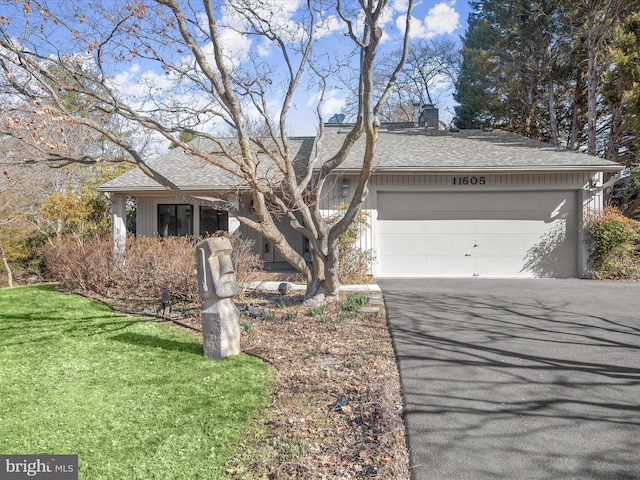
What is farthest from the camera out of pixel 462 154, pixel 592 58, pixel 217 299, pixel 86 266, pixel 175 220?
pixel 592 58

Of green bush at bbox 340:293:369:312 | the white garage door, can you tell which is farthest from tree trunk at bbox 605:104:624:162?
green bush at bbox 340:293:369:312

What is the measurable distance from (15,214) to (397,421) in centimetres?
1441

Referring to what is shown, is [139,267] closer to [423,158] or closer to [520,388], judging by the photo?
[520,388]

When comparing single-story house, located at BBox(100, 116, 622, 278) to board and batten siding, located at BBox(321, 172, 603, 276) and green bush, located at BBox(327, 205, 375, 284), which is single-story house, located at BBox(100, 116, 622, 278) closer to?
board and batten siding, located at BBox(321, 172, 603, 276)

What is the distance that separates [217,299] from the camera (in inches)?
199

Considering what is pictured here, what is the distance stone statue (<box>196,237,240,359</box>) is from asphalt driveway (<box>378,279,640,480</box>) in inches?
81.0

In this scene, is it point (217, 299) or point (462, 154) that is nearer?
point (217, 299)

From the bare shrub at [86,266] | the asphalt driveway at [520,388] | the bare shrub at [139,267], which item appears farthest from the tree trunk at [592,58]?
the bare shrub at [86,266]

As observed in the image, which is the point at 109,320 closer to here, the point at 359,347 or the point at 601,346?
the point at 359,347

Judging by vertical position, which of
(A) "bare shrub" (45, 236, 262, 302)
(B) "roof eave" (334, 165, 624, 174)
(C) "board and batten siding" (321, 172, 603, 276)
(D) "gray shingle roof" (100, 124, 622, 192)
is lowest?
(A) "bare shrub" (45, 236, 262, 302)

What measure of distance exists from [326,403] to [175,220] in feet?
39.3

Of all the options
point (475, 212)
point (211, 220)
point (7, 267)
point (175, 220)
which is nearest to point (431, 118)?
point (475, 212)

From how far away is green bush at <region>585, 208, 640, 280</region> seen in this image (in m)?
10.6

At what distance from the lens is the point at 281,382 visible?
4375 mm
